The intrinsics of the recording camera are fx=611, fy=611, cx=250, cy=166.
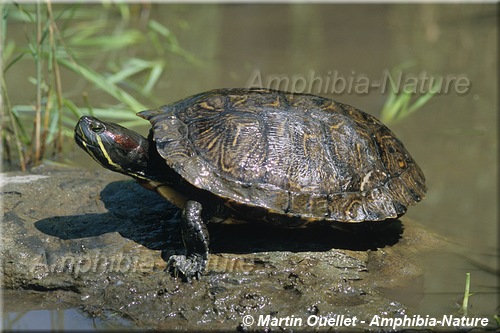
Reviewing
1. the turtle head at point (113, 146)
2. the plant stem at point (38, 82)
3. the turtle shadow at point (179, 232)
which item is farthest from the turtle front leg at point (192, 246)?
the plant stem at point (38, 82)

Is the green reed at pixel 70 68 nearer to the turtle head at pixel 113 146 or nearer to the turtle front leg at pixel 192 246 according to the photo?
the turtle head at pixel 113 146

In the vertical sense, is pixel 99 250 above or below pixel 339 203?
below

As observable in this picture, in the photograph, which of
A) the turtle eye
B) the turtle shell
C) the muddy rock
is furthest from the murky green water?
the turtle eye

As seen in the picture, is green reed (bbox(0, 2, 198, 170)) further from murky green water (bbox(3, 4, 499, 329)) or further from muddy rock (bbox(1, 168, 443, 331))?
muddy rock (bbox(1, 168, 443, 331))

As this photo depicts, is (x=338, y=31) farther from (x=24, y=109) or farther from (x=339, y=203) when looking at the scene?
(x=339, y=203)

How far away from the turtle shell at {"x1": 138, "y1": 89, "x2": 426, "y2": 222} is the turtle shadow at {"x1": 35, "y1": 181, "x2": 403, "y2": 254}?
0.88 ft

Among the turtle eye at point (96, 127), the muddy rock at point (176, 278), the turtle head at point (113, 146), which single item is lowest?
the muddy rock at point (176, 278)

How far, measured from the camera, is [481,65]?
398 inches

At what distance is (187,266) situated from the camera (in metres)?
3.95

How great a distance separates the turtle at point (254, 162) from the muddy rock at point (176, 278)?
0.20 metres

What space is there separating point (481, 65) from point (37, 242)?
823cm

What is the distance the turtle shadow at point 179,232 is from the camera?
430 centimetres

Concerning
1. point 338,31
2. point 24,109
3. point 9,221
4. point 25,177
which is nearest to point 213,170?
point 9,221

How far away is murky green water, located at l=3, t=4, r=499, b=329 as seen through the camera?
4.93 metres
